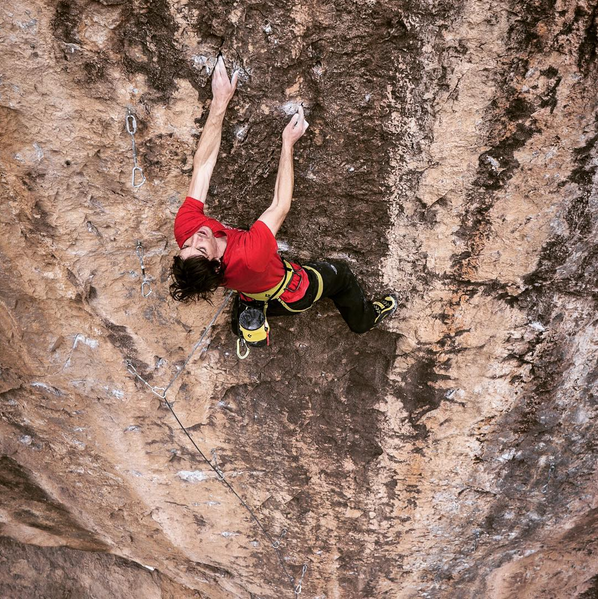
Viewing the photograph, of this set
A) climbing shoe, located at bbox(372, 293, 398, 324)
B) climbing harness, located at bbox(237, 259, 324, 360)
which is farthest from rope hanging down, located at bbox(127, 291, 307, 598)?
climbing shoe, located at bbox(372, 293, 398, 324)

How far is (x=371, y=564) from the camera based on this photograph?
4.63 metres

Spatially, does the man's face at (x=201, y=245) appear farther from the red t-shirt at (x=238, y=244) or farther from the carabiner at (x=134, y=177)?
the carabiner at (x=134, y=177)

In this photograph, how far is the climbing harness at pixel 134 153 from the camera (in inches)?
106

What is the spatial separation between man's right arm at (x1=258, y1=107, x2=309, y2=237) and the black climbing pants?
1.36 ft

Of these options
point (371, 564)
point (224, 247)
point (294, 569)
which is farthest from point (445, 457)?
point (224, 247)

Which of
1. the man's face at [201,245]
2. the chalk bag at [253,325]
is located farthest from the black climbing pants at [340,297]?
the man's face at [201,245]

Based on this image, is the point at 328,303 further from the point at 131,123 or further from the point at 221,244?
the point at 131,123

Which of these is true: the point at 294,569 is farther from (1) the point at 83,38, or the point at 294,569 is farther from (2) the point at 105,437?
(1) the point at 83,38

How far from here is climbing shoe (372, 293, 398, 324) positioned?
→ 3188 millimetres

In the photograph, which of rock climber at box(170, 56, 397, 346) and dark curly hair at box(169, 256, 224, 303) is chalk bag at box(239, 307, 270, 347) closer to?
rock climber at box(170, 56, 397, 346)

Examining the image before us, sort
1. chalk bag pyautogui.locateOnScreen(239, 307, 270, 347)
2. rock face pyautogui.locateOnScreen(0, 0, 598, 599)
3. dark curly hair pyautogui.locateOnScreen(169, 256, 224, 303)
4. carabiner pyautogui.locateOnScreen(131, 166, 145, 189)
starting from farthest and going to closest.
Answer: chalk bag pyautogui.locateOnScreen(239, 307, 270, 347), carabiner pyautogui.locateOnScreen(131, 166, 145, 189), rock face pyautogui.locateOnScreen(0, 0, 598, 599), dark curly hair pyautogui.locateOnScreen(169, 256, 224, 303)

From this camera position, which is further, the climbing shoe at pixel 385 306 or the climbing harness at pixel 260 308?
the climbing shoe at pixel 385 306

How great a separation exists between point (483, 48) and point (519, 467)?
→ 292 cm

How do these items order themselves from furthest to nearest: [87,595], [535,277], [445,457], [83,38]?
[87,595]
[445,457]
[535,277]
[83,38]
